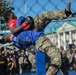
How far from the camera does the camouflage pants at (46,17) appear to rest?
1.90 meters

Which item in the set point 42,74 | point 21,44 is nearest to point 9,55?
point 42,74

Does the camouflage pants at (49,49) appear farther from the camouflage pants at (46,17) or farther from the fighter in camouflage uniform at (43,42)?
the camouflage pants at (46,17)

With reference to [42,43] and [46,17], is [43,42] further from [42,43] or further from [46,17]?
[46,17]

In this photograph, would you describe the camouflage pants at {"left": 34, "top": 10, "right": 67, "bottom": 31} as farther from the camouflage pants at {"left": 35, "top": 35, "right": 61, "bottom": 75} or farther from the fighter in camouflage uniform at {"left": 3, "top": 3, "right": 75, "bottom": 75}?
the camouflage pants at {"left": 35, "top": 35, "right": 61, "bottom": 75}

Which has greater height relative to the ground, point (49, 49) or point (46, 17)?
point (46, 17)

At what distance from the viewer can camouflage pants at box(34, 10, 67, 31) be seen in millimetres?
1905

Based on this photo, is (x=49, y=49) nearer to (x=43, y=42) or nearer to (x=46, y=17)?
(x=43, y=42)

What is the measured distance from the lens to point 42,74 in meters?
2.60

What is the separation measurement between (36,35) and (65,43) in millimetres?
1858

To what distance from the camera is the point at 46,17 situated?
1969mm

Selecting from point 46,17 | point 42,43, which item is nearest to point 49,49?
point 42,43

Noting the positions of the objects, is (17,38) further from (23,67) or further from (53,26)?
(23,67)

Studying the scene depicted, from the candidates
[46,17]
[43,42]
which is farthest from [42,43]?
[46,17]

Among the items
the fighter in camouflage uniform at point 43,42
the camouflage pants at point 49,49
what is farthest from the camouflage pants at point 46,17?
the camouflage pants at point 49,49
